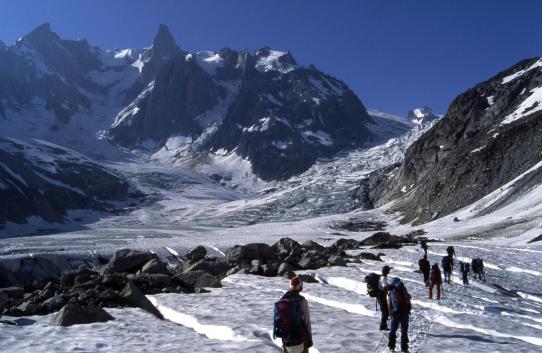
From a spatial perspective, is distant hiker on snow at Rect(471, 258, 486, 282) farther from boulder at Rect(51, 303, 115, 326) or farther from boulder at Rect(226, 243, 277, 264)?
boulder at Rect(51, 303, 115, 326)

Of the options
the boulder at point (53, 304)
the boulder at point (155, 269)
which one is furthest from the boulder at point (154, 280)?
the boulder at point (53, 304)

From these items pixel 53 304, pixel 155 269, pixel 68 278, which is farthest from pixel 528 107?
pixel 53 304

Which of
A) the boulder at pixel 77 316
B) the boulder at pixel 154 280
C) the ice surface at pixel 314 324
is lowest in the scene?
the ice surface at pixel 314 324

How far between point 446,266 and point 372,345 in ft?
48.3

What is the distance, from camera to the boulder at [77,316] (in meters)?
17.0

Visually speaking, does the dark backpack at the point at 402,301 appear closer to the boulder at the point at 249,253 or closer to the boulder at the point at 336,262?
the boulder at the point at 336,262

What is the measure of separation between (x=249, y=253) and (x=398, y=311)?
25870 mm

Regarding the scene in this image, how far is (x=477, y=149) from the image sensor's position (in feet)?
397

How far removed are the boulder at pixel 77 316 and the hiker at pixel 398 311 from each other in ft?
31.7

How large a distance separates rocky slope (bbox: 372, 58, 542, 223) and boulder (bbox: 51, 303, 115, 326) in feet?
260

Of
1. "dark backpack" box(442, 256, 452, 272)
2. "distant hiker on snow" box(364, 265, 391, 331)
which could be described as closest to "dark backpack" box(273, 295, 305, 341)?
"distant hiker on snow" box(364, 265, 391, 331)

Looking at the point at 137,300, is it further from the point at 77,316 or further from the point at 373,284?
the point at 373,284

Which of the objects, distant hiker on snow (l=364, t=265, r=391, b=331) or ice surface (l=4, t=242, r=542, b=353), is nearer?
ice surface (l=4, t=242, r=542, b=353)

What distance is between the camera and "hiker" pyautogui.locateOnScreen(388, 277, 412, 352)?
14.5 metres
